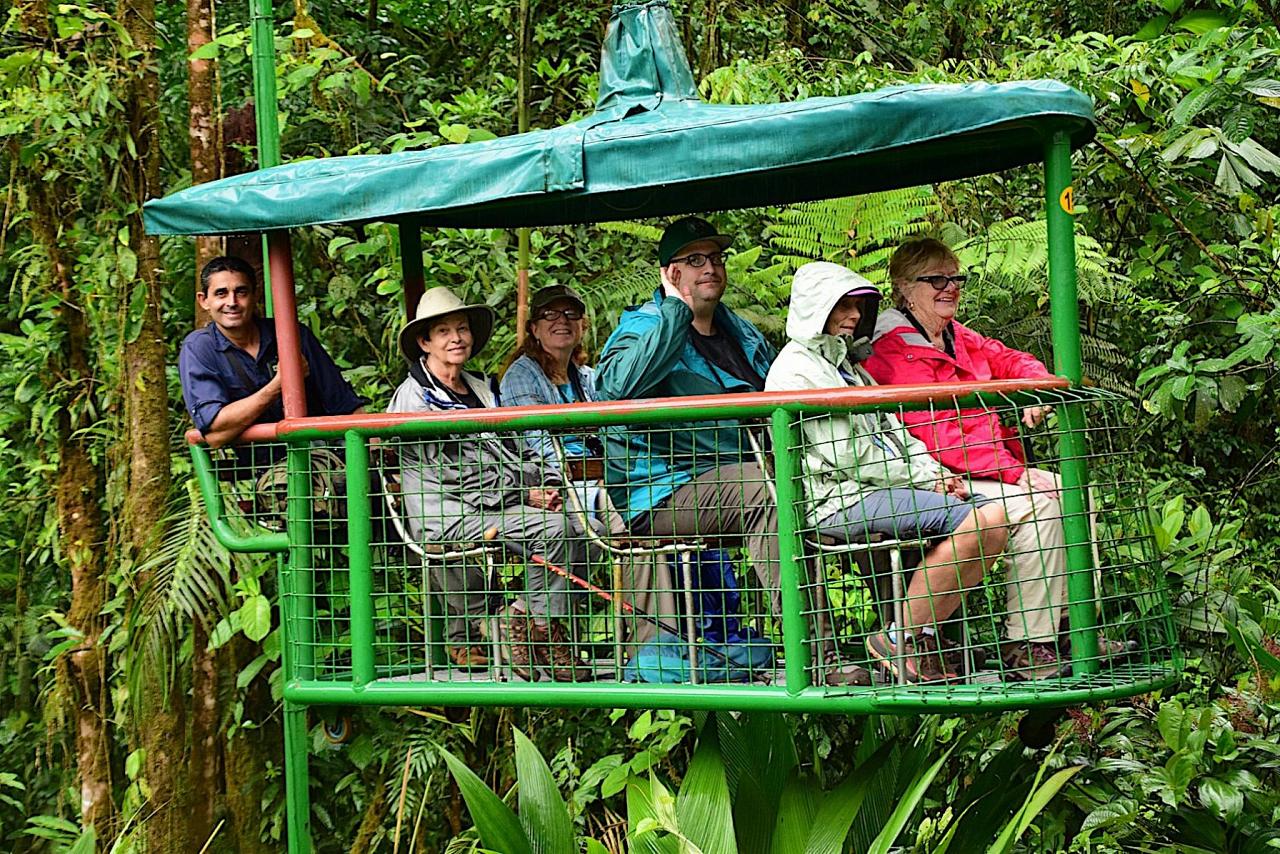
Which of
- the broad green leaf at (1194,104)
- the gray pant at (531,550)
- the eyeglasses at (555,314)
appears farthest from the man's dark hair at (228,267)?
the broad green leaf at (1194,104)

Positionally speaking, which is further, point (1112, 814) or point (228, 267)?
point (1112, 814)

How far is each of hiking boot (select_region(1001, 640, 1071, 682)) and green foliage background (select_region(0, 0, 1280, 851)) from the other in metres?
0.81

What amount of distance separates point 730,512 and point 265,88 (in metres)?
2.54

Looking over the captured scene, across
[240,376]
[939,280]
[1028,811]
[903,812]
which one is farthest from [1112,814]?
[240,376]

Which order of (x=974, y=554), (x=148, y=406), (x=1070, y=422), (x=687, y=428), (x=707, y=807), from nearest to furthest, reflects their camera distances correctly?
(x=1070, y=422) → (x=974, y=554) → (x=687, y=428) → (x=707, y=807) → (x=148, y=406)

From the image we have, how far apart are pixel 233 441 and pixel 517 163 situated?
136cm

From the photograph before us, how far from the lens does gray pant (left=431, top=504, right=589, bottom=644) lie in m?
4.37

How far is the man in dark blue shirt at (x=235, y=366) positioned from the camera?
4.72 metres

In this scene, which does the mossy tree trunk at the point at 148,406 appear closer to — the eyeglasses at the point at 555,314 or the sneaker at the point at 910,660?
the eyeglasses at the point at 555,314

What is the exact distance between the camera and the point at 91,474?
7.51m

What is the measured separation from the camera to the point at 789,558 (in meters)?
3.99

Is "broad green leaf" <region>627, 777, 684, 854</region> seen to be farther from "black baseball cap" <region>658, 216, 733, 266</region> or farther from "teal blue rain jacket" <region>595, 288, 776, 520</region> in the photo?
"black baseball cap" <region>658, 216, 733, 266</region>

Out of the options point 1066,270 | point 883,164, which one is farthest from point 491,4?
point 1066,270

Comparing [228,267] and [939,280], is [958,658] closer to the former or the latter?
[939,280]
